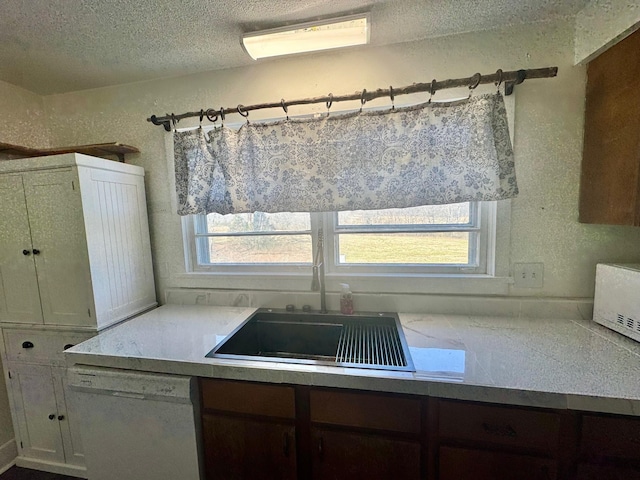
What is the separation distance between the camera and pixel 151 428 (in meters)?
1.21

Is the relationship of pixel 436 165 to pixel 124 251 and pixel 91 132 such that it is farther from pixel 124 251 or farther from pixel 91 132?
pixel 91 132

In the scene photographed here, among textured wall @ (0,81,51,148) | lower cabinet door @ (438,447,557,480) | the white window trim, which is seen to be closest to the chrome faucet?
the white window trim

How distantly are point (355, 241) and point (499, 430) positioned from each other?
41.7 inches

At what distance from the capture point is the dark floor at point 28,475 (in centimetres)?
165

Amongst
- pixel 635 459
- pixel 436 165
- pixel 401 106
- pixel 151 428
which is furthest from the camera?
pixel 401 106

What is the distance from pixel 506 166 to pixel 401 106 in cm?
60

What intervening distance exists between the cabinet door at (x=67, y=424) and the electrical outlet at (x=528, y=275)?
250cm

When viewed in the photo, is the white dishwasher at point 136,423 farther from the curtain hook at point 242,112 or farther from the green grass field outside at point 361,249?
the curtain hook at point 242,112

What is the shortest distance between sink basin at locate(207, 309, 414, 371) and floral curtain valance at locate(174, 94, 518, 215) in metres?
0.61

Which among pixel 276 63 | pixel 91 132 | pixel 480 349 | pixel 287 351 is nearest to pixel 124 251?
pixel 91 132

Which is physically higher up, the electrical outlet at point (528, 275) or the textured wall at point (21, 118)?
the textured wall at point (21, 118)

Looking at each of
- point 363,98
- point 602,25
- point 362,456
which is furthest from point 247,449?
point 602,25

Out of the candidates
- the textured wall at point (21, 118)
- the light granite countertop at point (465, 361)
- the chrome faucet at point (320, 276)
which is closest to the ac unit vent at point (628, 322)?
the light granite countertop at point (465, 361)

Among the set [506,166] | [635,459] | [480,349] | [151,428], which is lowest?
[151,428]
